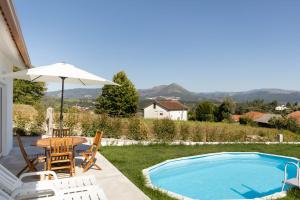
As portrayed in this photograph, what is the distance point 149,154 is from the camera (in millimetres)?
9797

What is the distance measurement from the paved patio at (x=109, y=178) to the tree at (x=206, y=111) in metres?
50.5

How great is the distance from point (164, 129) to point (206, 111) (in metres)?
45.4

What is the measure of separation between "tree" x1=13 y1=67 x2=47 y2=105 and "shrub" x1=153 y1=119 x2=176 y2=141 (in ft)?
82.4

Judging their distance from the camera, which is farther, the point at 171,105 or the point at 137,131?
the point at 171,105

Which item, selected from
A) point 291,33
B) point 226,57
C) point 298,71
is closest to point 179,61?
point 226,57

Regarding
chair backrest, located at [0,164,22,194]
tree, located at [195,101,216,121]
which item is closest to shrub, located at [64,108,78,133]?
chair backrest, located at [0,164,22,194]

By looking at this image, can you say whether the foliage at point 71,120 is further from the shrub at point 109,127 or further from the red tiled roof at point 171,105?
the red tiled roof at point 171,105

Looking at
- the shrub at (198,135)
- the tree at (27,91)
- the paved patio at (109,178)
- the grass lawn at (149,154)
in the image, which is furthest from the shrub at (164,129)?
the tree at (27,91)

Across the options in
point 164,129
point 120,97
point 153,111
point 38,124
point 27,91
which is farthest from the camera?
point 153,111

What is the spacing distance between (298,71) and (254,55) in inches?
280

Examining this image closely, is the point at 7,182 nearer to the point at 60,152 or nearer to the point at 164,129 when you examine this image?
the point at 60,152

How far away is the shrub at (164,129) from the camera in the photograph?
44.5ft

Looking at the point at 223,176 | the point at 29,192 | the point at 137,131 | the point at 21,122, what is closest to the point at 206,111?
the point at 137,131

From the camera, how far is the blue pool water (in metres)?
7.20
